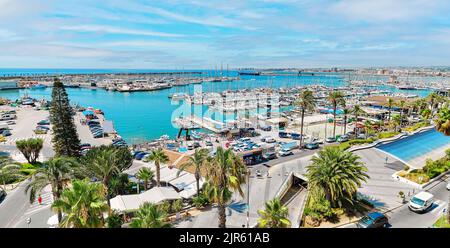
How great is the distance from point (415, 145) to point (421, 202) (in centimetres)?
1562

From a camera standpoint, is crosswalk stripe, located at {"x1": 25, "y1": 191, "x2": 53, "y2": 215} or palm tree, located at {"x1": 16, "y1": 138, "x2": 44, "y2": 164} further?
palm tree, located at {"x1": 16, "y1": 138, "x2": 44, "y2": 164}

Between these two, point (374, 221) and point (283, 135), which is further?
point (283, 135)

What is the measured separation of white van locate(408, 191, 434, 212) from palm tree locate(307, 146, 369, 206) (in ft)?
11.3

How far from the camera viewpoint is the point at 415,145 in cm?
3084

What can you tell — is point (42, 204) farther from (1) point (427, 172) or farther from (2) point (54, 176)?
(1) point (427, 172)

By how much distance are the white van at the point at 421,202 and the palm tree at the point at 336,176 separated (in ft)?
11.3

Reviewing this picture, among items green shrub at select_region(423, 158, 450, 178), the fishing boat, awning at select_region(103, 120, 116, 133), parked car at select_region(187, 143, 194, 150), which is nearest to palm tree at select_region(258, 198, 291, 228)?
green shrub at select_region(423, 158, 450, 178)

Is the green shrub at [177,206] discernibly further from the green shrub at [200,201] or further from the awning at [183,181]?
the awning at [183,181]

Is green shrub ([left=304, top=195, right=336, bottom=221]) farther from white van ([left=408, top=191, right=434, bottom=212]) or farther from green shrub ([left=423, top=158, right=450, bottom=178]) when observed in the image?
green shrub ([left=423, top=158, right=450, bottom=178])

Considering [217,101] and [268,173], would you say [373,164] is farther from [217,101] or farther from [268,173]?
[217,101]

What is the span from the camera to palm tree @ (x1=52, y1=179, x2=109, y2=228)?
1070 cm

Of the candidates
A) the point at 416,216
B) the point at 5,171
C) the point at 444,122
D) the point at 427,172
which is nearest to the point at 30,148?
the point at 5,171

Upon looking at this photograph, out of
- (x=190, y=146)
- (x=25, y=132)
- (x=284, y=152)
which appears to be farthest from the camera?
(x=25, y=132)

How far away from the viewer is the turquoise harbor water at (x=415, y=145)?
28.1 m
